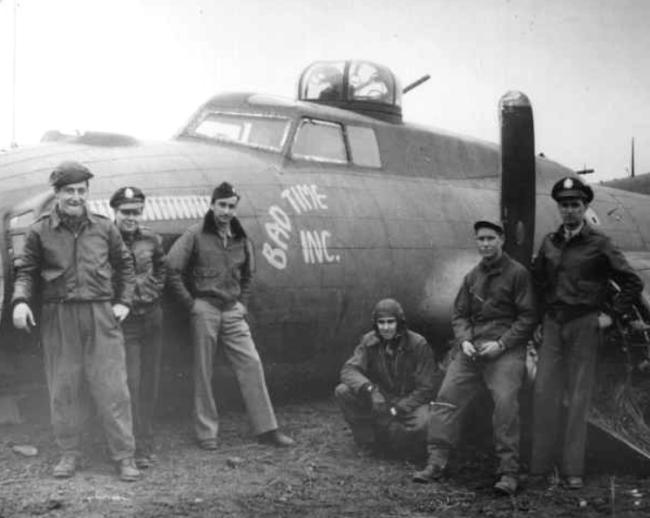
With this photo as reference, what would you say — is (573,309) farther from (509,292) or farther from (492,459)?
(492,459)

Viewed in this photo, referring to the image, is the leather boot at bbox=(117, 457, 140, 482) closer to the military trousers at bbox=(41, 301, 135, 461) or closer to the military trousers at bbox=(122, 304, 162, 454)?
the military trousers at bbox=(41, 301, 135, 461)

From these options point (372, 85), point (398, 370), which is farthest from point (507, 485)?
point (372, 85)

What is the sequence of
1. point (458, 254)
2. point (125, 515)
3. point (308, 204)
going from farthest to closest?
point (458, 254) < point (308, 204) < point (125, 515)

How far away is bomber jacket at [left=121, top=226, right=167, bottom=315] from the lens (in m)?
6.50

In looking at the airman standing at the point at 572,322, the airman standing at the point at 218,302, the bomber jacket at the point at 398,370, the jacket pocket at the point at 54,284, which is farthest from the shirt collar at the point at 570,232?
the jacket pocket at the point at 54,284

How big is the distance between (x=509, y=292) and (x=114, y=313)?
9.21 ft

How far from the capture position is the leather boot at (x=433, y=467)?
6125 millimetres

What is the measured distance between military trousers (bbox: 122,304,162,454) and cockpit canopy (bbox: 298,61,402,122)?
161 inches

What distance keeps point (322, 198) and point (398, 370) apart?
1.96 metres

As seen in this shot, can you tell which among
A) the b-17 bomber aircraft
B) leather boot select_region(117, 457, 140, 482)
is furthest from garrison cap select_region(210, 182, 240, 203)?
leather boot select_region(117, 457, 140, 482)

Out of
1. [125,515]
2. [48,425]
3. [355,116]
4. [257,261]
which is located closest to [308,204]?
[257,261]

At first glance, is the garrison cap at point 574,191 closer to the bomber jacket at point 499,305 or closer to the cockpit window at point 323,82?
the bomber jacket at point 499,305

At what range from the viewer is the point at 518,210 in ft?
25.5

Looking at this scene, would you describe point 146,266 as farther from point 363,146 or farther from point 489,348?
point 363,146
